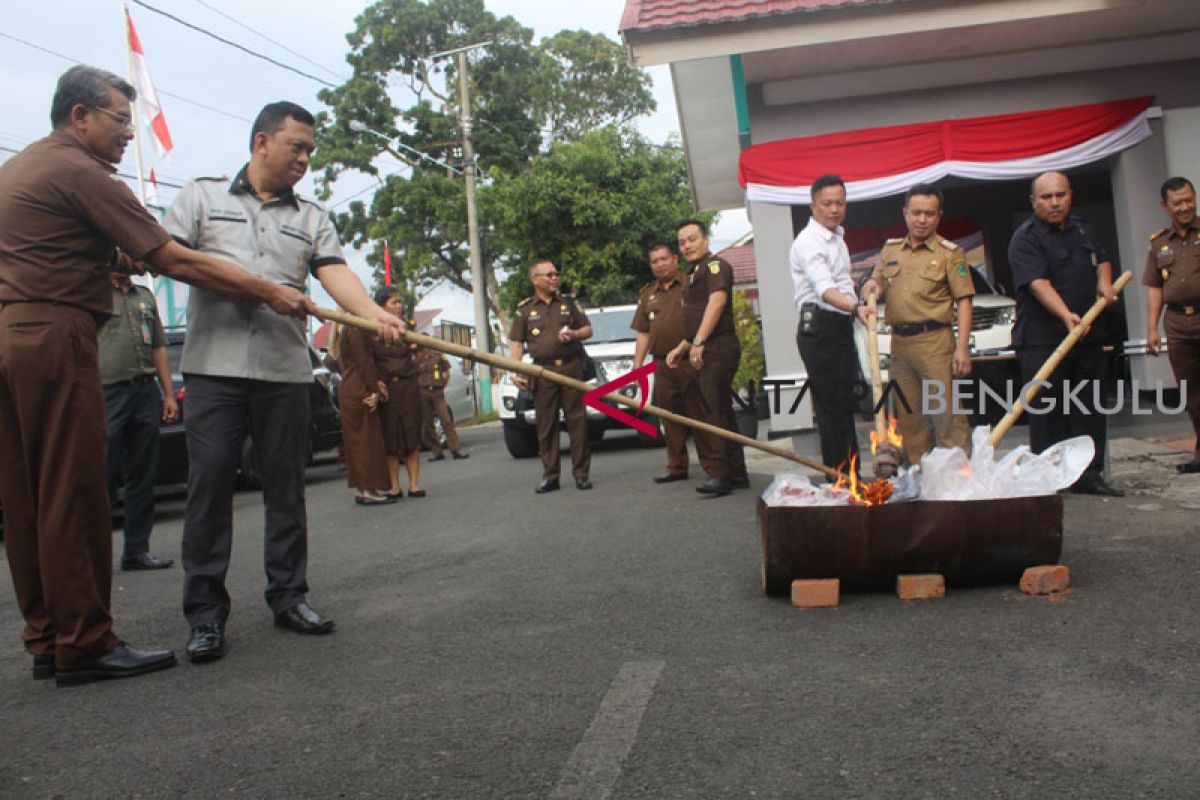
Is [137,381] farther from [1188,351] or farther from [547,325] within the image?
[1188,351]

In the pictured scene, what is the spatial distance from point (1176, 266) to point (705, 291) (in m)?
3.12

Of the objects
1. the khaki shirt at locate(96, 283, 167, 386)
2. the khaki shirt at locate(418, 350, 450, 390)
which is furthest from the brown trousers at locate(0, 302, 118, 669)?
the khaki shirt at locate(418, 350, 450, 390)

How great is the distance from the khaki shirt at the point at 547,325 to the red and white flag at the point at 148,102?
11.9 meters

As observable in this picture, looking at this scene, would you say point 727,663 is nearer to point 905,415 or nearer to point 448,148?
point 905,415

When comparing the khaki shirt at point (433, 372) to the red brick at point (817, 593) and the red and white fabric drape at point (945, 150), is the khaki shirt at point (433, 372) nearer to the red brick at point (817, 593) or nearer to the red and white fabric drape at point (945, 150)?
the red and white fabric drape at point (945, 150)

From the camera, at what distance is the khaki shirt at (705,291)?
→ 8038 mm

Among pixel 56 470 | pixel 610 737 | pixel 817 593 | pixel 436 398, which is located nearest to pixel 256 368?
pixel 56 470

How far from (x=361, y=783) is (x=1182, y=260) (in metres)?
6.42

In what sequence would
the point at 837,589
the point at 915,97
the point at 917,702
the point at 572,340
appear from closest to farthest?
the point at 917,702 < the point at 837,589 < the point at 572,340 < the point at 915,97

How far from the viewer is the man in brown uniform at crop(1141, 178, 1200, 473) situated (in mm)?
6996

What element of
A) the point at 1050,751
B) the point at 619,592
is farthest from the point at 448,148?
the point at 1050,751

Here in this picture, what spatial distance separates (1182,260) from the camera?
711 centimetres

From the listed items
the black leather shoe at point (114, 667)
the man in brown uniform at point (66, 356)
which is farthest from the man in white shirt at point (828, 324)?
the black leather shoe at point (114, 667)

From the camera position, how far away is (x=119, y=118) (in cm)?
392
